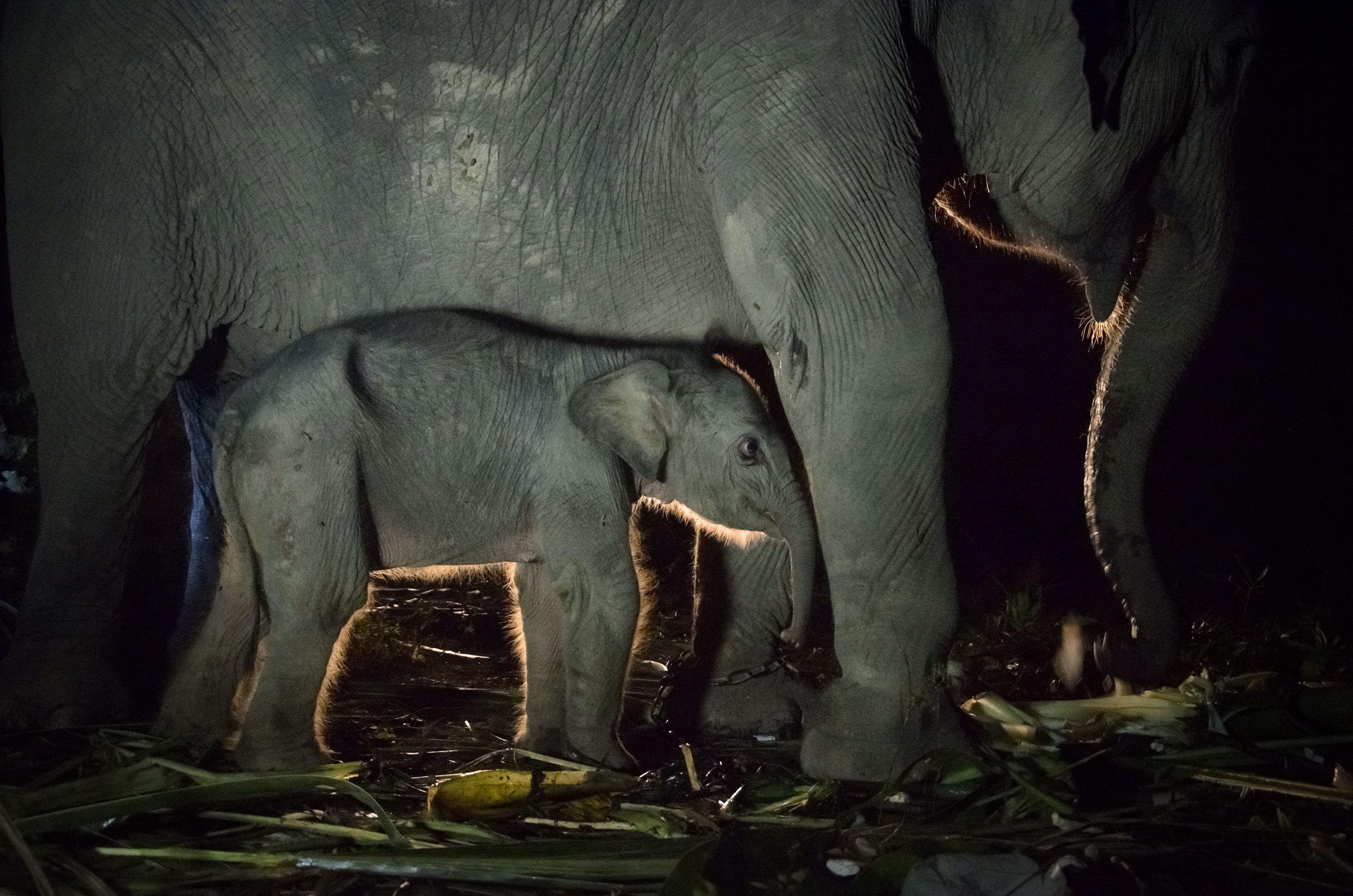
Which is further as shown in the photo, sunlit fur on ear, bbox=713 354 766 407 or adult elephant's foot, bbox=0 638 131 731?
adult elephant's foot, bbox=0 638 131 731

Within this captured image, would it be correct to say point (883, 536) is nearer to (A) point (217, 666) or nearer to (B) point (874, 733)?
(B) point (874, 733)

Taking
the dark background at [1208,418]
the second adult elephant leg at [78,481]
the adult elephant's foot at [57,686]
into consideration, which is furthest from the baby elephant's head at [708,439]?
the dark background at [1208,418]

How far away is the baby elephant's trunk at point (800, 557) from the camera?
9.04 ft

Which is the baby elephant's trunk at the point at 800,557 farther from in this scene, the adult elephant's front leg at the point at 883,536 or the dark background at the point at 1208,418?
the dark background at the point at 1208,418

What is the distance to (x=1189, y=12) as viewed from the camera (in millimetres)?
2990

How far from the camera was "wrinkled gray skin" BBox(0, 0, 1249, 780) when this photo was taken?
9.15 feet

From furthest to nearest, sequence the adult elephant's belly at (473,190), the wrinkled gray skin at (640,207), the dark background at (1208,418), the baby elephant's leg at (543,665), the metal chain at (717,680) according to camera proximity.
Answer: the dark background at (1208,418) → the metal chain at (717,680) → the adult elephant's belly at (473,190) → the baby elephant's leg at (543,665) → the wrinkled gray skin at (640,207)

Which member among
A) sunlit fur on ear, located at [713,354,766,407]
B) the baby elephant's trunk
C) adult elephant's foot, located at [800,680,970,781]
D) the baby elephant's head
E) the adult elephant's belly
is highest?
the adult elephant's belly

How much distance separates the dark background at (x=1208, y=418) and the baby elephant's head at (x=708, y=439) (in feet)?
6.93

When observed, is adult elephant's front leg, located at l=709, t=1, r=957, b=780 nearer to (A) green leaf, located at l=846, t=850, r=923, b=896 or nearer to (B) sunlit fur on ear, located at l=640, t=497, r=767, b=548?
(B) sunlit fur on ear, located at l=640, t=497, r=767, b=548

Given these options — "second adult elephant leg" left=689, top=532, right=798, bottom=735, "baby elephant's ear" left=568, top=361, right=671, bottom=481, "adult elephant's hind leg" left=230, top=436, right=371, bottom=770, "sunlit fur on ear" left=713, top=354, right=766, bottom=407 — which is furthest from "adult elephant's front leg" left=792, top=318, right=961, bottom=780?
"adult elephant's hind leg" left=230, top=436, right=371, bottom=770

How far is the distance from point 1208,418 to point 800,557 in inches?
128

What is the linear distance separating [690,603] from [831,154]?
2.67 meters

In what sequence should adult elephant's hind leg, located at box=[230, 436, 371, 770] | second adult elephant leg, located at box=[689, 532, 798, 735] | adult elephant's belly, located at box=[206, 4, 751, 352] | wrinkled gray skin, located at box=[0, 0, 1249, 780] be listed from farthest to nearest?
second adult elephant leg, located at box=[689, 532, 798, 735], adult elephant's belly, located at box=[206, 4, 751, 352], wrinkled gray skin, located at box=[0, 0, 1249, 780], adult elephant's hind leg, located at box=[230, 436, 371, 770]
